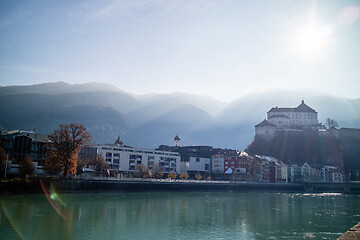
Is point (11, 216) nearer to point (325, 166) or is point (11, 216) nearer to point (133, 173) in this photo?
point (133, 173)

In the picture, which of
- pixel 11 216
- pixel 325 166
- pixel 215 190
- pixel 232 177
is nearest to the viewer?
pixel 11 216

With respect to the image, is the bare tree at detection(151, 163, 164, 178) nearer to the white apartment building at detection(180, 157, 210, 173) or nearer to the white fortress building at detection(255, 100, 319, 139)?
the white apartment building at detection(180, 157, 210, 173)

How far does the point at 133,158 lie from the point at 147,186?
28.7 meters

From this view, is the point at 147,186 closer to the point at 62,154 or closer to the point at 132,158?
the point at 62,154

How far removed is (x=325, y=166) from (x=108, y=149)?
274ft

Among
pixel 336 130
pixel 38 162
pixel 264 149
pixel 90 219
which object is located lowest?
pixel 90 219

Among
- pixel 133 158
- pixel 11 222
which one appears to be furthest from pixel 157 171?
pixel 11 222

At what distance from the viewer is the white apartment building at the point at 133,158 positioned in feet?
328

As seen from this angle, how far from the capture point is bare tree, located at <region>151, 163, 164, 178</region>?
10326 cm

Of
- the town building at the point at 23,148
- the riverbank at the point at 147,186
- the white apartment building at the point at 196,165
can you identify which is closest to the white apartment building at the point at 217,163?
the white apartment building at the point at 196,165

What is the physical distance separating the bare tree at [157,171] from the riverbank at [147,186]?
49.0 feet

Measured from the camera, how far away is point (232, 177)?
110688mm

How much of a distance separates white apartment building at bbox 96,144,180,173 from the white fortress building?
4899 centimetres

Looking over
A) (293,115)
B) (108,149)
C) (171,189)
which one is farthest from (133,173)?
(293,115)
